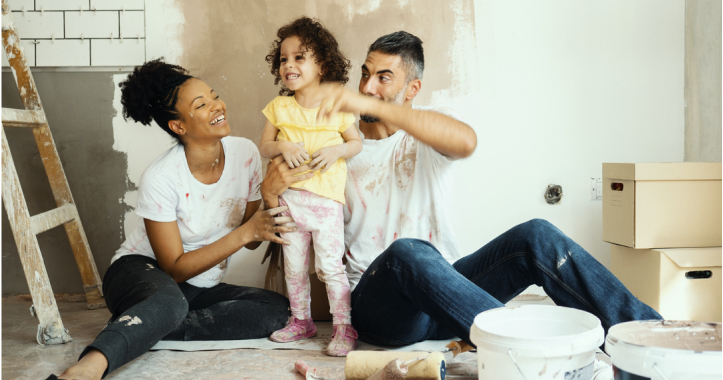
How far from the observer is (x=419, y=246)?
4.56 ft

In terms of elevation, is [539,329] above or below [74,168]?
below

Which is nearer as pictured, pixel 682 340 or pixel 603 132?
pixel 682 340

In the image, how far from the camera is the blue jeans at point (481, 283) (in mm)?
1233

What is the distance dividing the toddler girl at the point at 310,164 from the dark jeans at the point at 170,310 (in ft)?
0.38

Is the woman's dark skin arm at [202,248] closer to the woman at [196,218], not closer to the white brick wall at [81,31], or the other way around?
the woman at [196,218]

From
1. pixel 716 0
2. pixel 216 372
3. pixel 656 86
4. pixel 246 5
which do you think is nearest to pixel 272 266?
pixel 216 372

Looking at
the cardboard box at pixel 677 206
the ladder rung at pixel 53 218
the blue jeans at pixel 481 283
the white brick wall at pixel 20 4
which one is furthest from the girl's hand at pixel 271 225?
the white brick wall at pixel 20 4

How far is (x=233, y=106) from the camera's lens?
8.45 ft

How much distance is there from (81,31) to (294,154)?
155cm

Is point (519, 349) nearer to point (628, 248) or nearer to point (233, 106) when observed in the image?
point (628, 248)

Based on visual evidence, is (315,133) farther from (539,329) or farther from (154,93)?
(539,329)

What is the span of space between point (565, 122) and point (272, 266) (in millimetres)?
1618

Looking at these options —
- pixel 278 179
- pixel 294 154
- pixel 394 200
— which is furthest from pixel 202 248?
pixel 394 200

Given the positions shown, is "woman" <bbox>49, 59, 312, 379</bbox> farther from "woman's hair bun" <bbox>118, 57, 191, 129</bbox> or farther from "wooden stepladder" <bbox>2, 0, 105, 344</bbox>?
"wooden stepladder" <bbox>2, 0, 105, 344</bbox>
